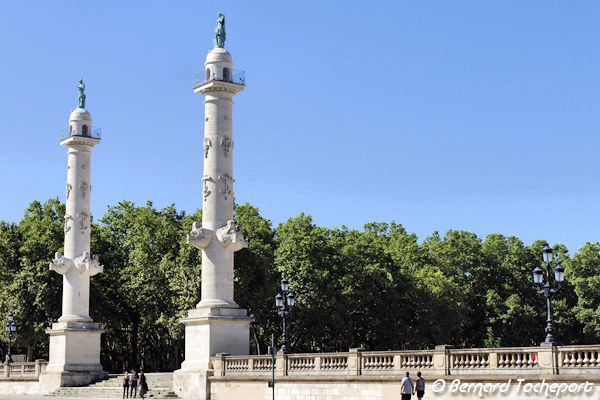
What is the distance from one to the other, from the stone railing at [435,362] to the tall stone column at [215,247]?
1741mm

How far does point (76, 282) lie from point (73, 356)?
4.82 m

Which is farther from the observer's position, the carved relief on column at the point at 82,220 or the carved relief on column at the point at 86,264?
the carved relief on column at the point at 82,220

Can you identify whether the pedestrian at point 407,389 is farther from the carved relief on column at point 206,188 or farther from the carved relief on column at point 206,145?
the carved relief on column at point 206,145

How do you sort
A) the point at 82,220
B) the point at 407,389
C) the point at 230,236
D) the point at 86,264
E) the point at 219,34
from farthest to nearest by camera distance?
the point at 82,220, the point at 86,264, the point at 219,34, the point at 230,236, the point at 407,389

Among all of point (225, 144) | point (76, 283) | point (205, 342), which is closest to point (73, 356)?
point (76, 283)

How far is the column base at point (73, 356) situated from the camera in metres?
56.2

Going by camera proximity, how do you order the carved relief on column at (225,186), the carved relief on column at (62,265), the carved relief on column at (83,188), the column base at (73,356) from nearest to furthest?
the carved relief on column at (225,186), the column base at (73,356), the carved relief on column at (62,265), the carved relief on column at (83,188)

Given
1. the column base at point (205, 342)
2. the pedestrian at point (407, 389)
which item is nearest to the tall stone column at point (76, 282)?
the column base at point (205, 342)

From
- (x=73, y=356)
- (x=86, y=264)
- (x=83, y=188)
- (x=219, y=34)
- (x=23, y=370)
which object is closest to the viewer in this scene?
(x=219, y=34)

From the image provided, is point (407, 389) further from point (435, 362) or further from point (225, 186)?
point (225, 186)

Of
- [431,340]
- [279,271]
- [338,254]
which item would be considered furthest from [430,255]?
[279,271]

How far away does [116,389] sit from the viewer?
5134cm

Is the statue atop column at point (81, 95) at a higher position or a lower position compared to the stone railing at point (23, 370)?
higher

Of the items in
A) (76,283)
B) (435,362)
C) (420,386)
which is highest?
(76,283)
